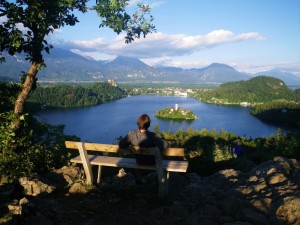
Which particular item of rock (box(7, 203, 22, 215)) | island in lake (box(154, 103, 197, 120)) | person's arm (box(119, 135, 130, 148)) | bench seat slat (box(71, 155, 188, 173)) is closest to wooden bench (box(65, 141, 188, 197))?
bench seat slat (box(71, 155, 188, 173))

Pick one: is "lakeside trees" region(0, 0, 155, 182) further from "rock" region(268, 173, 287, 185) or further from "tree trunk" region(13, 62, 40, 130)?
"rock" region(268, 173, 287, 185)

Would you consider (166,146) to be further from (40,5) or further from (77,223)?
(40,5)

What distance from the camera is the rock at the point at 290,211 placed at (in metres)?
5.19

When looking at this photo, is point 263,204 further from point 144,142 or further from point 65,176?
point 65,176

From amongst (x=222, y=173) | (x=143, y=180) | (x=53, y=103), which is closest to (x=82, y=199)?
→ (x=143, y=180)

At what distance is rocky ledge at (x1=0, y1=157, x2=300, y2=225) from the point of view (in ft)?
17.8

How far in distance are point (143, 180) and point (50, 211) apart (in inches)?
108

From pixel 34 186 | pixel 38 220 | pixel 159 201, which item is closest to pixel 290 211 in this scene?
pixel 159 201

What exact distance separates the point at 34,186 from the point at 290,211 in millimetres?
5061

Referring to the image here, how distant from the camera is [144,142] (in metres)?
7.20

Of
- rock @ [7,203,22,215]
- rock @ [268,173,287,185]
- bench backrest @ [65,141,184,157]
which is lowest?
rock @ [268,173,287,185]

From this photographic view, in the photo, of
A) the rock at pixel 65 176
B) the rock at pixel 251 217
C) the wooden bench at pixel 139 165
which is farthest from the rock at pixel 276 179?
the rock at pixel 65 176

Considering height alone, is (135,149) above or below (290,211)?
→ above

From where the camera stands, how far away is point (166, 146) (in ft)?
22.6
